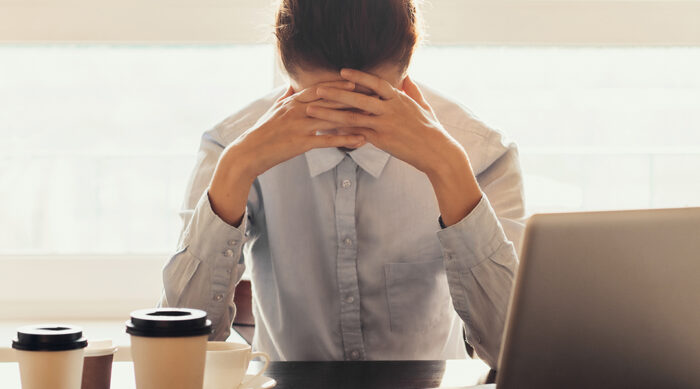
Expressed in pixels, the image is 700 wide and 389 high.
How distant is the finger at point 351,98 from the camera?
4.12 ft

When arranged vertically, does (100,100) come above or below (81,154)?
above

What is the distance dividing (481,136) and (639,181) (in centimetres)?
158

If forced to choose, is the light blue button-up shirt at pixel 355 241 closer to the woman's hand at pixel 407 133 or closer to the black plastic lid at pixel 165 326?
the woman's hand at pixel 407 133

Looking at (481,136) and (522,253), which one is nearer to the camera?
(522,253)

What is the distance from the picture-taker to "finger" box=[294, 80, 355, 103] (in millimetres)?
1267

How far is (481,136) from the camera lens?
59.6 inches

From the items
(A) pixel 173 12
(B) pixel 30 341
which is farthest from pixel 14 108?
(B) pixel 30 341

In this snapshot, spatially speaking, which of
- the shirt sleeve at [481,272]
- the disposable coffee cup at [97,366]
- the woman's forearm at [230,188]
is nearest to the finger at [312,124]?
the woman's forearm at [230,188]

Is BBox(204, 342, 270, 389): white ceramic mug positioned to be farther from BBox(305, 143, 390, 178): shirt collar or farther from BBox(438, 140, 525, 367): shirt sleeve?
BBox(305, 143, 390, 178): shirt collar

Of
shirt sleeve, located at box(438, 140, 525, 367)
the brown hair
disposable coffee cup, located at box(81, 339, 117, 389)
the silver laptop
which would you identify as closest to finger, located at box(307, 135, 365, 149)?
the brown hair

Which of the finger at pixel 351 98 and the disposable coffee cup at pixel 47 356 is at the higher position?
the finger at pixel 351 98

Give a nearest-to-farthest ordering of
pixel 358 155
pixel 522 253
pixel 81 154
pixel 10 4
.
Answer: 1. pixel 522 253
2. pixel 358 155
3. pixel 10 4
4. pixel 81 154

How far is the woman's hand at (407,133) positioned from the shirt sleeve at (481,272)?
37 millimetres

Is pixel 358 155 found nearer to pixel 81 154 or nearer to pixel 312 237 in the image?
pixel 312 237
